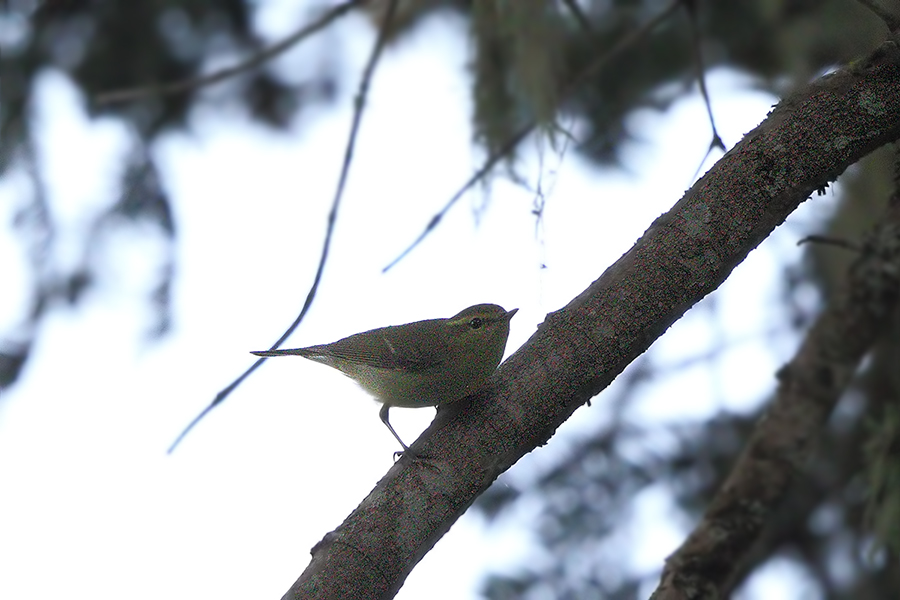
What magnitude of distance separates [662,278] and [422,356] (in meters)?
1.08

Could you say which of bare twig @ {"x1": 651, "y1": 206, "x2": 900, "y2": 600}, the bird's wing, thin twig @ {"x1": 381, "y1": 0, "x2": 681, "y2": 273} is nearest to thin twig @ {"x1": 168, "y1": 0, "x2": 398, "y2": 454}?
thin twig @ {"x1": 381, "y1": 0, "x2": 681, "y2": 273}

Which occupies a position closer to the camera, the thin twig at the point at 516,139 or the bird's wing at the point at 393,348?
the thin twig at the point at 516,139

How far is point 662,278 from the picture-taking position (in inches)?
74.4

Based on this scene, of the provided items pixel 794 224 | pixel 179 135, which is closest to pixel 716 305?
pixel 794 224

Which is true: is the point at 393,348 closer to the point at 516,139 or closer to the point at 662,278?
the point at 516,139

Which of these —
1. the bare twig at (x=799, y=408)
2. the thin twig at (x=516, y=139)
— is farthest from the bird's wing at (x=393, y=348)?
the bare twig at (x=799, y=408)

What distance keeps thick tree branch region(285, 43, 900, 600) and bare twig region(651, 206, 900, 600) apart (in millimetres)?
545

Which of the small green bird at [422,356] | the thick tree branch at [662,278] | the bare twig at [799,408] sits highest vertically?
the small green bird at [422,356]

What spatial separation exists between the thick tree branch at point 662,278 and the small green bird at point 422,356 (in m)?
0.37

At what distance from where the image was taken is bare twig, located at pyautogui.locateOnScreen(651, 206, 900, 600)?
221cm

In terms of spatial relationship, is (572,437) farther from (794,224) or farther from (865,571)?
(794,224)

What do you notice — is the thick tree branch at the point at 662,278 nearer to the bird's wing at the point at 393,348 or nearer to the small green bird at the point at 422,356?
the small green bird at the point at 422,356

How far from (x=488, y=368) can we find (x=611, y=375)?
60cm

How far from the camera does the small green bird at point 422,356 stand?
98.2 inches
